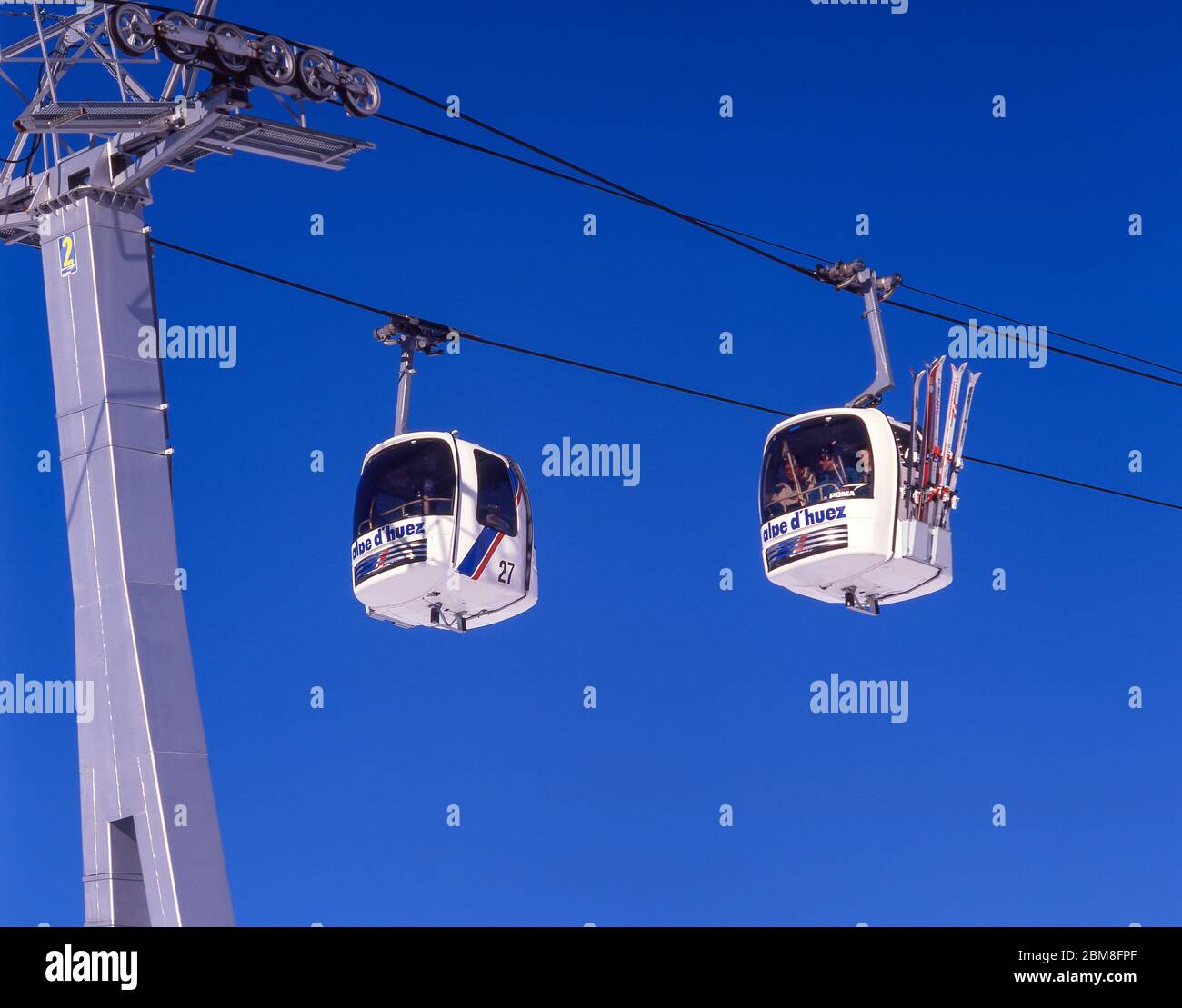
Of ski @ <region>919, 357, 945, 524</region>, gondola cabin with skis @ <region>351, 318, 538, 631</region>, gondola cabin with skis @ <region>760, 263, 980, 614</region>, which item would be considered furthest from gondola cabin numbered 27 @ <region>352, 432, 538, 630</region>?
ski @ <region>919, 357, 945, 524</region>

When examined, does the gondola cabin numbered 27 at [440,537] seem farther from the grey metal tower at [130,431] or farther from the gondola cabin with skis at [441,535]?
the grey metal tower at [130,431]

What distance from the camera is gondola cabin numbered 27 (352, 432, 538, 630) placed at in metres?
19.8

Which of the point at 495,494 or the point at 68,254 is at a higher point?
the point at 68,254

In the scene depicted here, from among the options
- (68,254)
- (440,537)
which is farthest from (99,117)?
(440,537)

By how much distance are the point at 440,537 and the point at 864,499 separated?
4.26 metres

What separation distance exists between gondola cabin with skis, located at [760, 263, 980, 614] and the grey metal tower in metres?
6.04

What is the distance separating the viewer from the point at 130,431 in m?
15.8

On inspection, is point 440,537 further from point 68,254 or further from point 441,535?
point 68,254

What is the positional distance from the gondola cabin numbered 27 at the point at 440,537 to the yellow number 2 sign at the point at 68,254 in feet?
16.3

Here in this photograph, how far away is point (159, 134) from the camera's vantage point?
16.0 meters

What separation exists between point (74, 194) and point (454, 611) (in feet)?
19.4

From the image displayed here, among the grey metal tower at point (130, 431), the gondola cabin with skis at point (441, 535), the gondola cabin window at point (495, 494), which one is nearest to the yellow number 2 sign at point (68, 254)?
the grey metal tower at point (130, 431)

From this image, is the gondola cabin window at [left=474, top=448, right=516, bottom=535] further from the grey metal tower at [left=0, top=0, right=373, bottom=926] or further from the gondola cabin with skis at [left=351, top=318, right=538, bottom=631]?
the grey metal tower at [left=0, top=0, right=373, bottom=926]
